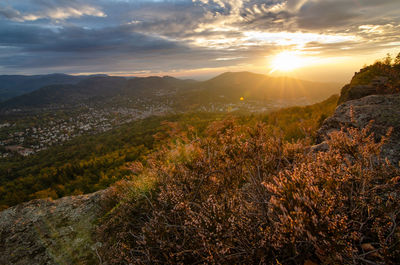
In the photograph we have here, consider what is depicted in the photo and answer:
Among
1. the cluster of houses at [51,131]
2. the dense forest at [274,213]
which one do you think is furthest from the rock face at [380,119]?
the cluster of houses at [51,131]

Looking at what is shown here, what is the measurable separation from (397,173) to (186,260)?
228 cm

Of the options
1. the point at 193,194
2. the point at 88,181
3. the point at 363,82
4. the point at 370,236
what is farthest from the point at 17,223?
the point at 363,82

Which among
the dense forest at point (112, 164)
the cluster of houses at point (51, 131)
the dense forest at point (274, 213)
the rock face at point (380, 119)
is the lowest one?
the cluster of houses at point (51, 131)

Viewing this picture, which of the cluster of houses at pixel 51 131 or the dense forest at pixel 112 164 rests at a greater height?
the dense forest at pixel 112 164

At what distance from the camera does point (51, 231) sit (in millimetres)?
3598

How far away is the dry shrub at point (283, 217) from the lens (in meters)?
1.28

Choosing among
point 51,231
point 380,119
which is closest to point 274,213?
point 380,119

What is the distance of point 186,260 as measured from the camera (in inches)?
64.6

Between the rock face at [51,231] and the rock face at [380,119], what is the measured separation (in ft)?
15.6

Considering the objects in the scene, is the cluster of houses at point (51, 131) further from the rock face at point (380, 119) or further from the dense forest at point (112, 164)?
the rock face at point (380, 119)

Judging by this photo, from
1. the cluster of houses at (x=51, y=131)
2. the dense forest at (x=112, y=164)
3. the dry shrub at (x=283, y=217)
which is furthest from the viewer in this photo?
the cluster of houses at (x=51, y=131)

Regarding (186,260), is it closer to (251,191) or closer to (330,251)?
(251,191)

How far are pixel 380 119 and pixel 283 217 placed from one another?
4.13 meters

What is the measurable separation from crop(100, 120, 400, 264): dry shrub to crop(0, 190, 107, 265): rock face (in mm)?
970
